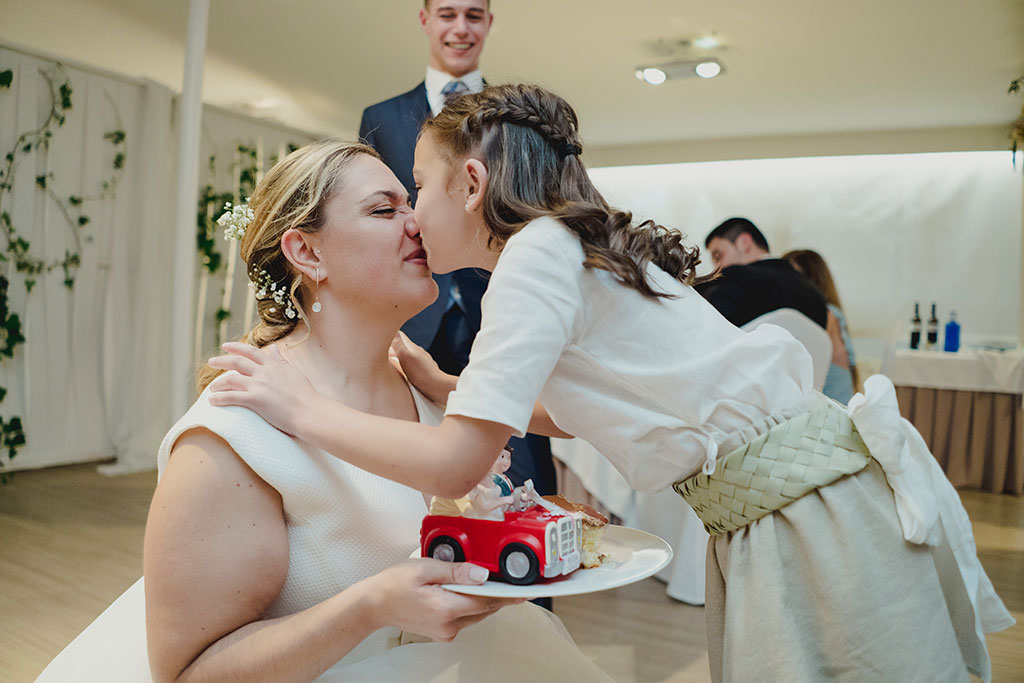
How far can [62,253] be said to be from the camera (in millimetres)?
5836

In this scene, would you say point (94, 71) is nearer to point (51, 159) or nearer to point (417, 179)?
point (51, 159)

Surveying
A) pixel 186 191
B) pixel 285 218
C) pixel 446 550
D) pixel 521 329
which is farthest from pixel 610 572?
pixel 186 191

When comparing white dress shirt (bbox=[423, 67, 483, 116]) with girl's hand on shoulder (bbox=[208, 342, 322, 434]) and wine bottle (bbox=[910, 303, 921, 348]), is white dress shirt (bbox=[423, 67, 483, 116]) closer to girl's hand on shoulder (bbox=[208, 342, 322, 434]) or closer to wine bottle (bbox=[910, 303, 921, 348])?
girl's hand on shoulder (bbox=[208, 342, 322, 434])

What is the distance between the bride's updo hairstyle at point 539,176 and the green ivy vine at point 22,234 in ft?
16.7

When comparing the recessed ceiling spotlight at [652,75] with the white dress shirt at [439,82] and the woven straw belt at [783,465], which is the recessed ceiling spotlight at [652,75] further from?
the woven straw belt at [783,465]

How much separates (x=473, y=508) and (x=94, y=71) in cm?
601

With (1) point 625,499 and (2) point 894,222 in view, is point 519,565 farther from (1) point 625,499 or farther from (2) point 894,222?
(2) point 894,222

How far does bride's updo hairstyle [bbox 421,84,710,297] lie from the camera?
1300mm

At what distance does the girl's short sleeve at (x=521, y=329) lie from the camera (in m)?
1.11

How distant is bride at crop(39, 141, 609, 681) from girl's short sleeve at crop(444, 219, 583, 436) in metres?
0.14

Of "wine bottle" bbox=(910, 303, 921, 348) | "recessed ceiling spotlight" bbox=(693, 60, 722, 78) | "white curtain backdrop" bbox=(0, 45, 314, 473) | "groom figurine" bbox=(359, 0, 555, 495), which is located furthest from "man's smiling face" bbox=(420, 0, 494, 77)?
"wine bottle" bbox=(910, 303, 921, 348)

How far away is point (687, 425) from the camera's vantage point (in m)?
1.29

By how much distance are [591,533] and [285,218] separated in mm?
846

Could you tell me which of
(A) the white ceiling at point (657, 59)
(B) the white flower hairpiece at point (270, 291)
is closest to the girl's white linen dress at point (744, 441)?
(B) the white flower hairpiece at point (270, 291)
